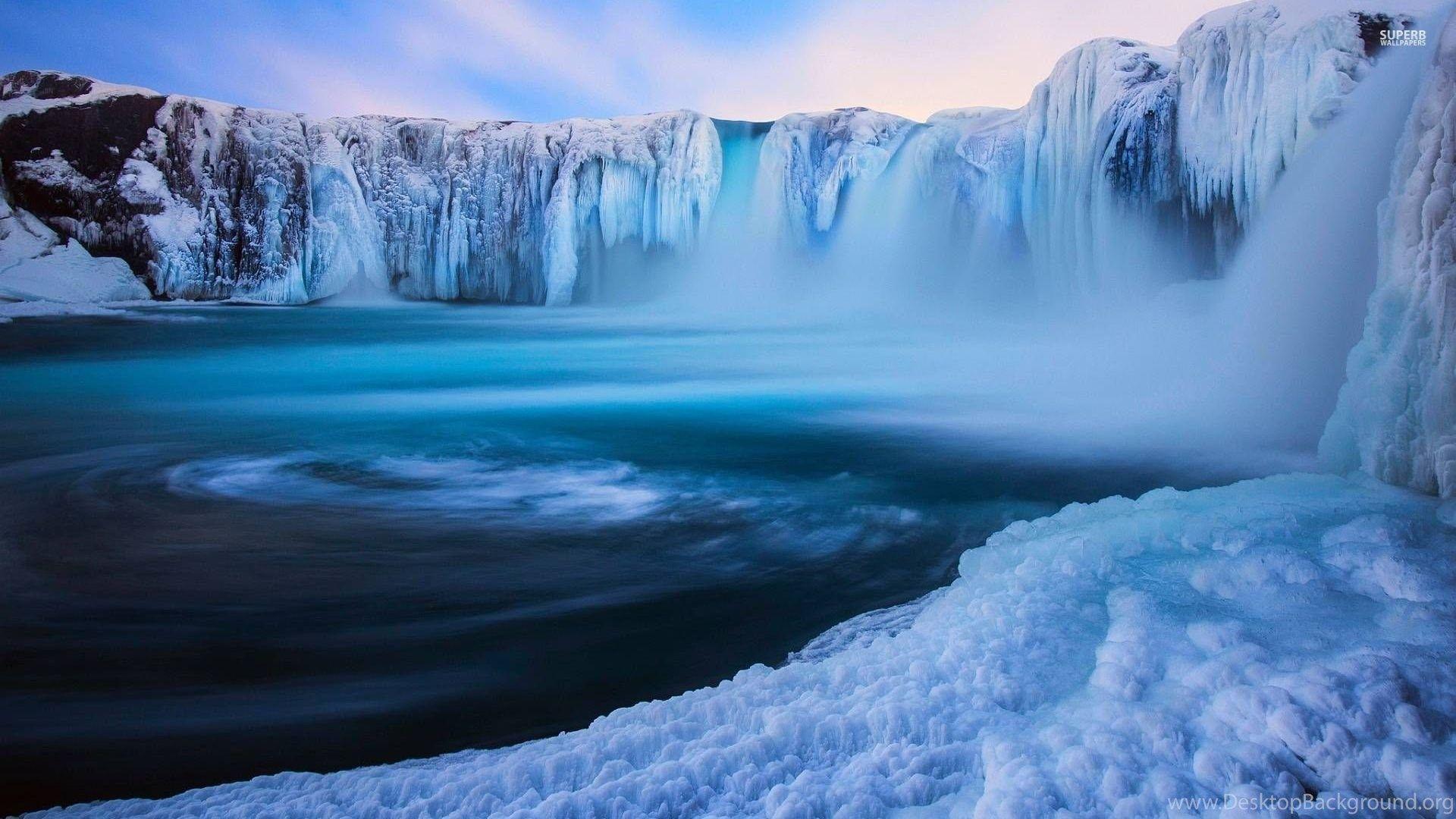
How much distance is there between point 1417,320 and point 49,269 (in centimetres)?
1314

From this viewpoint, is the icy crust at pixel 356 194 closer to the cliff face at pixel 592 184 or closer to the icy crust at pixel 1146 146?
the cliff face at pixel 592 184

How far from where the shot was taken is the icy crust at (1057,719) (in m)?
1.50

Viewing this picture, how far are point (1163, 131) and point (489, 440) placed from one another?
6.08 metres

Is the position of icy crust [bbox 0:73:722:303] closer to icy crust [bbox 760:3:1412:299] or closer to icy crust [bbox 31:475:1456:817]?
icy crust [bbox 760:3:1412:299]

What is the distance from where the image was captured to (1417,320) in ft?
9.36

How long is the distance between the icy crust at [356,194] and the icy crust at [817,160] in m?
0.92

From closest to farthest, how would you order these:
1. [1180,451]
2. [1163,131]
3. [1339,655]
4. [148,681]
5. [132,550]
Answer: [1339,655] → [148,681] → [132,550] → [1180,451] → [1163,131]

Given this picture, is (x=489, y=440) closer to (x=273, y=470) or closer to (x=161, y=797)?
(x=273, y=470)

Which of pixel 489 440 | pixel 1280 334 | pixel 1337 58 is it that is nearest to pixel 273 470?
pixel 489 440

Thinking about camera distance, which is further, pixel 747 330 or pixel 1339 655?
pixel 747 330

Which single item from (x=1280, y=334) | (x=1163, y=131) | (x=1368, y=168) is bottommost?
(x=1280, y=334)

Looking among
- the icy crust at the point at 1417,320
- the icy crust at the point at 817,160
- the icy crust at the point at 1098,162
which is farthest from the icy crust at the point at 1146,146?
the icy crust at the point at 1417,320

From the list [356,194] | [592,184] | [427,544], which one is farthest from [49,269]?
[427,544]

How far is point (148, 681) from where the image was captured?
2320mm
